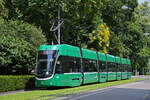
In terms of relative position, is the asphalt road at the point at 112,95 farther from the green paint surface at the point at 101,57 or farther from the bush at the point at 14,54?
the green paint surface at the point at 101,57

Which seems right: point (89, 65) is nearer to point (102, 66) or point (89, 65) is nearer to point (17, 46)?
point (102, 66)

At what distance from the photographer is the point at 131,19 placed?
5669cm

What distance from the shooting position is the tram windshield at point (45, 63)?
68.2ft

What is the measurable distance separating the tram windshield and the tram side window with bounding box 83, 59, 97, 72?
5927mm

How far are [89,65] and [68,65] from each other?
5597 millimetres

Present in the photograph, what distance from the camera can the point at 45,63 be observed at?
21.1 m

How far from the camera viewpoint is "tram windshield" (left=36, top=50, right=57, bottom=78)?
2080 cm

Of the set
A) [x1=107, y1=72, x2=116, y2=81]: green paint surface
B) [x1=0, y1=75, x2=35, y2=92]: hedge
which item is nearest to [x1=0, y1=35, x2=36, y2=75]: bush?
[x1=0, y1=75, x2=35, y2=92]: hedge

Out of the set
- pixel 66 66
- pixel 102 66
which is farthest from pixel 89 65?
pixel 66 66

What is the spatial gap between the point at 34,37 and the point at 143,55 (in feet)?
142

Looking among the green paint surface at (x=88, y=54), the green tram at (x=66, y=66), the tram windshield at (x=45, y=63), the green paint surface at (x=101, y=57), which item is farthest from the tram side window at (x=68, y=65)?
the green paint surface at (x=101, y=57)

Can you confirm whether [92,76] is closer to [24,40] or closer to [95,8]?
[24,40]

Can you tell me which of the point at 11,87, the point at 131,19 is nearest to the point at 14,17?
the point at 11,87

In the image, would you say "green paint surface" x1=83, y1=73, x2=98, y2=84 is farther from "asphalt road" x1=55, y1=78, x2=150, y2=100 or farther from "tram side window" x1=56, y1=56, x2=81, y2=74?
"asphalt road" x1=55, y1=78, x2=150, y2=100
